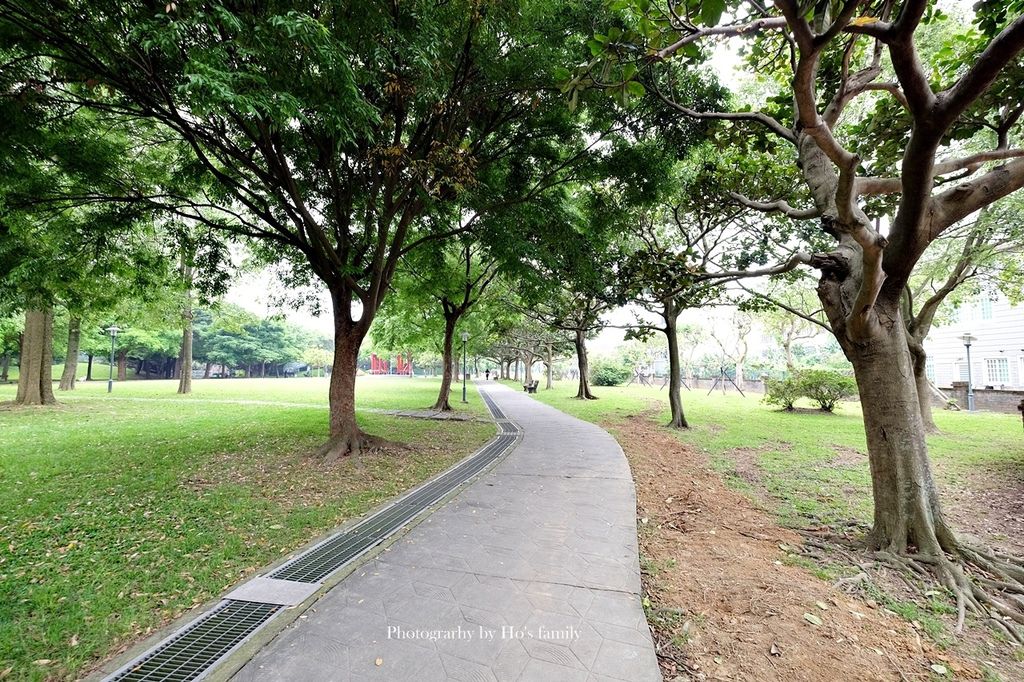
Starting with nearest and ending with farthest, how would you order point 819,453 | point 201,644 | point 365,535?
1. point 201,644
2. point 365,535
3. point 819,453

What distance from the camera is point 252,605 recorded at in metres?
3.04

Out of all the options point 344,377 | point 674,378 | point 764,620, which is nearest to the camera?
point 764,620

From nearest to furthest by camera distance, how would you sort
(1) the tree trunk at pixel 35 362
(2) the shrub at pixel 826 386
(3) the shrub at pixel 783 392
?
(1) the tree trunk at pixel 35 362, (2) the shrub at pixel 826 386, (3) the shrub at pixel 783 392

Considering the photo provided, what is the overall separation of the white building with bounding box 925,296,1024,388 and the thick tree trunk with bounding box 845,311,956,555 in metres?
23.9

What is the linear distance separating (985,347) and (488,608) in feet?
109

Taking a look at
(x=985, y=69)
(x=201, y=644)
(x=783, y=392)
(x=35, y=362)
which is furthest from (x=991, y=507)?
(x=35, y=362)

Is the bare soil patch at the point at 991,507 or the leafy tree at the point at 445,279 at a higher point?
the leafy tree at the point at 445,279

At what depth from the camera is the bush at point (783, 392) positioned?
55.0 ft

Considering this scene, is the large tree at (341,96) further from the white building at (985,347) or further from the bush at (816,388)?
the white building at (985,347)

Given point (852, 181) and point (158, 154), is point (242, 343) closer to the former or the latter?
point (158, 154)

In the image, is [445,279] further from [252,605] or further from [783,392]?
[783,392]

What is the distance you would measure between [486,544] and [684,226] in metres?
11.3

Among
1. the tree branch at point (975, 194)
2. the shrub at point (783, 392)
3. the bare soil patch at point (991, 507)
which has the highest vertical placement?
the tree branch at point (975, 194)

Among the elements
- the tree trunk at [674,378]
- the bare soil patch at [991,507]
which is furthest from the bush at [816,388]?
the bare soil patch at [991,507]
